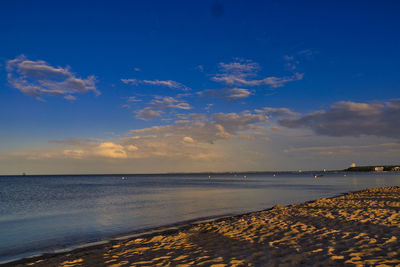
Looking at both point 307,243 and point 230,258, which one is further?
point 307,243

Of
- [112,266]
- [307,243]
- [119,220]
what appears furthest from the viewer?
[119,220]

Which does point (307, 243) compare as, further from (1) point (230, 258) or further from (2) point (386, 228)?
(2) point (386, 228)

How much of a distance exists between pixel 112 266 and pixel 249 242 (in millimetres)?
4960

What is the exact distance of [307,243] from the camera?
928 centimetres

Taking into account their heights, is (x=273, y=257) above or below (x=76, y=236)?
above

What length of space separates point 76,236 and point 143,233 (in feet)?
12.9

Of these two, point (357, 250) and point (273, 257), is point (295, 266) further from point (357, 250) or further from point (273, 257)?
point (357, 250)

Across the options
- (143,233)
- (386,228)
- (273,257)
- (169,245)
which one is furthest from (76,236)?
(386,228)

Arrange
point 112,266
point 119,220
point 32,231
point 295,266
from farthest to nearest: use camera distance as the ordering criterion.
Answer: point 119,220, point 32,231, point 112,266, point 295,266

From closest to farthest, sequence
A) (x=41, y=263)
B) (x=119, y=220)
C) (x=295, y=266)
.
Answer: (x=295, y=266) → (x=41, y=263) → (x=119, y=220)

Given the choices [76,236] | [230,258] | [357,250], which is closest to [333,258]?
[357,250]

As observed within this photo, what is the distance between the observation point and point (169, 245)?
11.0 m

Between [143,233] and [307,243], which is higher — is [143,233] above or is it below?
below

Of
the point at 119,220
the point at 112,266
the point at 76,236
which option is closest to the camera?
the point at 112,266
